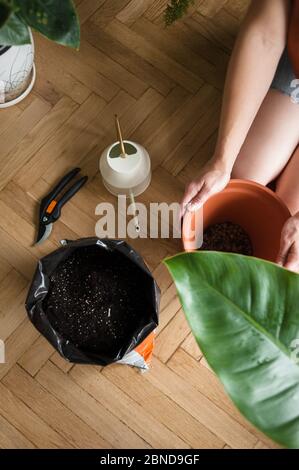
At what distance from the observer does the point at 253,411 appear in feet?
1.52

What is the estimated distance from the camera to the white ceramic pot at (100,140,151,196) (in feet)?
3.66

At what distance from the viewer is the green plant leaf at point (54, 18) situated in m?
0.69

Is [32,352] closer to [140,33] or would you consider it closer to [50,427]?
[50,427]

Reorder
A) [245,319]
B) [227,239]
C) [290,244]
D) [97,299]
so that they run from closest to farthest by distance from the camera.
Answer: [245,319]
[290,244]
[97,299]
[227,239]

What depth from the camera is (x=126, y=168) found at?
1.11 m

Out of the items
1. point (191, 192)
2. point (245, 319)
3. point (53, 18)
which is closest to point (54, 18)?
point (53, 18)

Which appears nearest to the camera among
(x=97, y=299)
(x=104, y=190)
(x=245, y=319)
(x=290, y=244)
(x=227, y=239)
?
(x=245, y=319)

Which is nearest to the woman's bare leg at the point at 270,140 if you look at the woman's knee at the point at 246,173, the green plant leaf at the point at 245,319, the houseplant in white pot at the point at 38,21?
the woman's knee at the point at 246,173

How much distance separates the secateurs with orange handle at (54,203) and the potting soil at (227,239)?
1.06 ft

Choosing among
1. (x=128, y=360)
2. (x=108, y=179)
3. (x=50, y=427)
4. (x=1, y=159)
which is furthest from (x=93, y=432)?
(x=1, y=159)

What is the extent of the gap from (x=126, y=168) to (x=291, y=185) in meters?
0.35

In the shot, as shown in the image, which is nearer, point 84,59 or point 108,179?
point 108,179

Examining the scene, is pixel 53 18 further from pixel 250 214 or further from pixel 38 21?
pixel 250 214

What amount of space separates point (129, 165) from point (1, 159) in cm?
33
